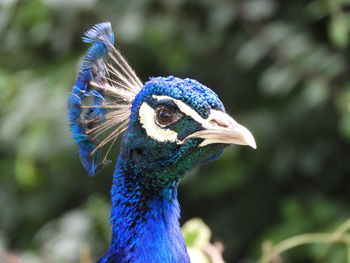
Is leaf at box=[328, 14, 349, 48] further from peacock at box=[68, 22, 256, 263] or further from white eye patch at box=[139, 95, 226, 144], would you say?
white eye patch at box=[139, 95, 226, 144]

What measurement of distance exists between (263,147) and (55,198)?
3.01 ft

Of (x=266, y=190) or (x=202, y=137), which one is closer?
(x=202, y=137)

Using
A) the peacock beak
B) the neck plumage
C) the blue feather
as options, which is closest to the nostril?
the peacock beak

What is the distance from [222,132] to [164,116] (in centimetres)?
11

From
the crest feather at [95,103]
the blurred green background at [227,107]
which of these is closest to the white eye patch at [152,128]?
the crest feather at [95,103]

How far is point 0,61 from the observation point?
9.60ft

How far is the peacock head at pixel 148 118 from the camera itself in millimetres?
1187

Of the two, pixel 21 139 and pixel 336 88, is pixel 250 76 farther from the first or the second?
pixel 21 139

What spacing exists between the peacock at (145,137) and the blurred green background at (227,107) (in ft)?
2.95

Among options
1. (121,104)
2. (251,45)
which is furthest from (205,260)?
(251,45)

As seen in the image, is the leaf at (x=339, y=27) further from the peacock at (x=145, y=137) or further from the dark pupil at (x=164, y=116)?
the dark pupil at (x=164, y=116)

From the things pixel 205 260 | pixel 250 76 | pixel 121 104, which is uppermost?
pixel 250 76

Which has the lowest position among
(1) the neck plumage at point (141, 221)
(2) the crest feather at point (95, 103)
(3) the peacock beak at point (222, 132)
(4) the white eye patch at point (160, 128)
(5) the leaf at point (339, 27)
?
(1) the neck plumage at point (141, 221)

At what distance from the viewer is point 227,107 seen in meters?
2.70
